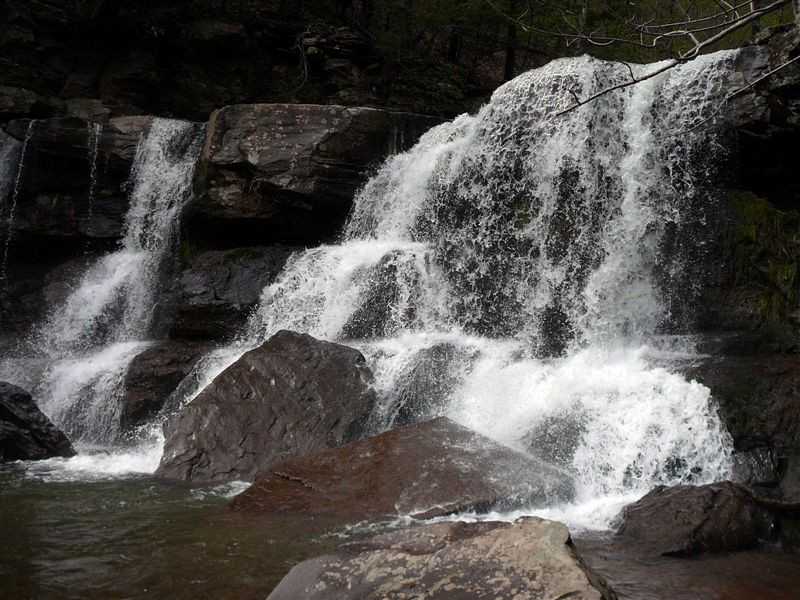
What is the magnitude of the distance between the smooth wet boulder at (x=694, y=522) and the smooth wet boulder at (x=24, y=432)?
6.73 metres

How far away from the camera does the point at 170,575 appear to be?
14.0 feet

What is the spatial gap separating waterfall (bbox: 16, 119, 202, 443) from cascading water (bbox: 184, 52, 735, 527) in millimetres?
1709

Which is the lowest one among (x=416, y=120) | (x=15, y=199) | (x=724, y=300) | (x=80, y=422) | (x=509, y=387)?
(x=80, y=422)

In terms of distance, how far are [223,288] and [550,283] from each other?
18.6ft

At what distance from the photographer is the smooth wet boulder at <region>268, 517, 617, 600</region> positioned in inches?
116

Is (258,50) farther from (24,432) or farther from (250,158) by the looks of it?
(24,432)

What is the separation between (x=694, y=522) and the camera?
16.8ft

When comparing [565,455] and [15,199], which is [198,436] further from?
[15,199]

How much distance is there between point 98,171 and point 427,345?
8965mm

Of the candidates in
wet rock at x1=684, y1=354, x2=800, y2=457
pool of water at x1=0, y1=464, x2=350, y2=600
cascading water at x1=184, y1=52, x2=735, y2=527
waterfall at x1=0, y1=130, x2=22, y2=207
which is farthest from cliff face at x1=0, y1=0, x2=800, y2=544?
pool of water at x1=0, y1=464, x2=350, y2=600

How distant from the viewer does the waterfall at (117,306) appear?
10312mm

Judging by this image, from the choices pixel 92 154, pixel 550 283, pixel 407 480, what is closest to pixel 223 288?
pixel 92 154

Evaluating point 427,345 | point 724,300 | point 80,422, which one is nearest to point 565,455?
point 427,345

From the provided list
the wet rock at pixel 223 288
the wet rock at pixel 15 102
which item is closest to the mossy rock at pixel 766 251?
the wet rock at pixel 223 288
